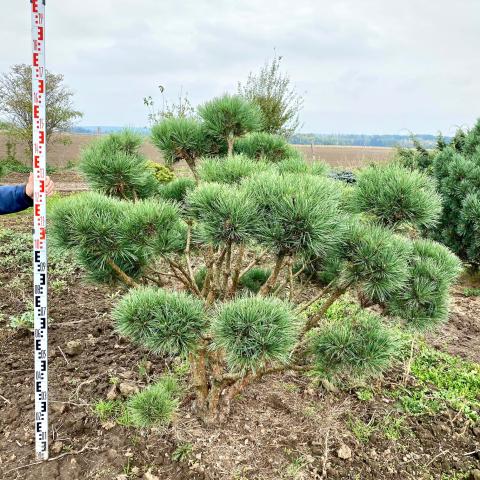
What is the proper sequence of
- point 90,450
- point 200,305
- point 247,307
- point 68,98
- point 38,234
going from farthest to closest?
point 68,98 < point 90,450 < point 38,234 < point 200,305 < point 247,307

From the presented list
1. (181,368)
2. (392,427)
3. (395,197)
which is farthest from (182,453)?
(395,197)

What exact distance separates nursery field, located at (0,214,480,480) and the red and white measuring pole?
0.76ft

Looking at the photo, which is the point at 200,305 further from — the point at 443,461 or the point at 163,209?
the point at 443,461

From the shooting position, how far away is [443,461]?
237 cm

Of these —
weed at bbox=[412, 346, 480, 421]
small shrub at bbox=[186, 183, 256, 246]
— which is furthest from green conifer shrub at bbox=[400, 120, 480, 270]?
small shrub at bbox=[186, 183, 256, 246]

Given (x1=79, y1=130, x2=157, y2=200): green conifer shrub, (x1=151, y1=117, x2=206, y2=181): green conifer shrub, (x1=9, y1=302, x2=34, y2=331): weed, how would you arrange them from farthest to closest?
(x1=9, y1=302, x2=34, y2=331): weed
(x1=151, y1=117, x2=206, y2=181): green conifer shrub
(x1=79, y1=130, x2=157, y2=200): green conifer shrub

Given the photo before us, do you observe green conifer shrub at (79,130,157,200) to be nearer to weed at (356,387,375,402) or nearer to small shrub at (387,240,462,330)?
small shrub at (387,240,462,330)

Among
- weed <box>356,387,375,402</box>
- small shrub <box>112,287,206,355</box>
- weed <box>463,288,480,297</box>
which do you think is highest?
small shrub <box>112,287,206,355</box>

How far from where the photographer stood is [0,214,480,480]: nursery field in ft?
7.09

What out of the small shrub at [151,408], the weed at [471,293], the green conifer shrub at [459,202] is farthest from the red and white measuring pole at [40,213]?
the weed at [471,293]

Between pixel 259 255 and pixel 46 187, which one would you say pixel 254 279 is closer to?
pixel 259 255

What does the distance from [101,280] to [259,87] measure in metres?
11.6

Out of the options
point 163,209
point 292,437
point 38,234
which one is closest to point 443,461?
point 292,437

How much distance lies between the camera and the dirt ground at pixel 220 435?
7.04 ft
